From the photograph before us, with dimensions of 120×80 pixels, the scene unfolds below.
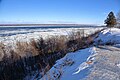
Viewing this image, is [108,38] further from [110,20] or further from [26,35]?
[110,20]

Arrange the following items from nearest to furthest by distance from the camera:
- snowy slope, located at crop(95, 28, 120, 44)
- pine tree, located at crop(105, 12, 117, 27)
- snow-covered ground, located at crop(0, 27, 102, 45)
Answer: snowy slope, located at crop(95, 28, 120, 44) → snow-covered ground, located at crop(0, 27, 102, 45) → pine tree, located at crop(105, 12, 117, 27)

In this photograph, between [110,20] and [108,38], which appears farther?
[110,20]

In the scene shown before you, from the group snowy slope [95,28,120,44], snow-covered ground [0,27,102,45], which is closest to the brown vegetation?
Answer: snowy slope [95,28,120,44]

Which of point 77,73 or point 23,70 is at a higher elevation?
point 77,73

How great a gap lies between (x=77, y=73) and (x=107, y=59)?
1.90 m

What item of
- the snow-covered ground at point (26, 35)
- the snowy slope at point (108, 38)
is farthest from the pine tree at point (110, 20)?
the snowy slope at point (108, 38)

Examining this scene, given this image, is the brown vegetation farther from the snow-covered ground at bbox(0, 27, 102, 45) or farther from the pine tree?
the pine tree

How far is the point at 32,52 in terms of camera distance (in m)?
18.4

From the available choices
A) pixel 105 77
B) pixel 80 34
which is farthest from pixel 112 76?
pixel 80 34

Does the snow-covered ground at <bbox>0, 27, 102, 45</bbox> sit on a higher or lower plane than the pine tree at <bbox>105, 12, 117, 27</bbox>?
lower

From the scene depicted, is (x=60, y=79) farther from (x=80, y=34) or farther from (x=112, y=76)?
(x=80, y=34)

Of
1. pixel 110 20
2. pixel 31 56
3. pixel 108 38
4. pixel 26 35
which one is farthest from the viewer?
pixel 110 20

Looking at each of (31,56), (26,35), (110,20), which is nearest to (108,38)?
(31,56)

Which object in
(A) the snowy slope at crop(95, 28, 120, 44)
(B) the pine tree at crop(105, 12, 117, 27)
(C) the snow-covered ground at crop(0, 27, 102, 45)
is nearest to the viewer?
(A) the snowy slope at crop(95, 28, 120, 44)
